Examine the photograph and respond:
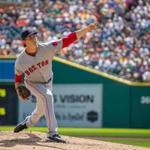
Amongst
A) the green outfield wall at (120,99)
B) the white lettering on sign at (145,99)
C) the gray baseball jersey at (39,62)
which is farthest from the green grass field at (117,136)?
the gray baseball jersey at (39,62)

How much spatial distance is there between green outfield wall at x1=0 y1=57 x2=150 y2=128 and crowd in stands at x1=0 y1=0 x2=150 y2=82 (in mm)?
404

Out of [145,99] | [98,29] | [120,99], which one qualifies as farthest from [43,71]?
[98,29]

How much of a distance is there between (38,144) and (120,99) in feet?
37.5

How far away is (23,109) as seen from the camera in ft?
70.7

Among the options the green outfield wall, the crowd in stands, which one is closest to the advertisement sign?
the green outfield wall

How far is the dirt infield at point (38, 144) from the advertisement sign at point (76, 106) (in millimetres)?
9896

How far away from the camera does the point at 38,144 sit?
10.1 m

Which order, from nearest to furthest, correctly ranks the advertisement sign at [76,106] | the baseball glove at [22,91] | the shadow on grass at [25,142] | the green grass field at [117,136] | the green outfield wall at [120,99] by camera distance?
the shadow on grass at [25,142] < the baseball glove at [22,91] < the green grass field at [117,136] < the green outfield wall at [120,99] < the advertisement sign at [76,106]

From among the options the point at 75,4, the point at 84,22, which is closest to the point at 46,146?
the point at 84,22

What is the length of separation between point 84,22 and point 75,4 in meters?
1.64

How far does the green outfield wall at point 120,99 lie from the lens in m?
21.3

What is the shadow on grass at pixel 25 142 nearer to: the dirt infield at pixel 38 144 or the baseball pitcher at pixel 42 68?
the dirt infield at pixel 38 144

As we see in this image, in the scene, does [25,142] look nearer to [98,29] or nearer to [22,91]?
[22,91]

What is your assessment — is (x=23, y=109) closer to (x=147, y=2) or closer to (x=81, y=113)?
(x=81, y=113)
